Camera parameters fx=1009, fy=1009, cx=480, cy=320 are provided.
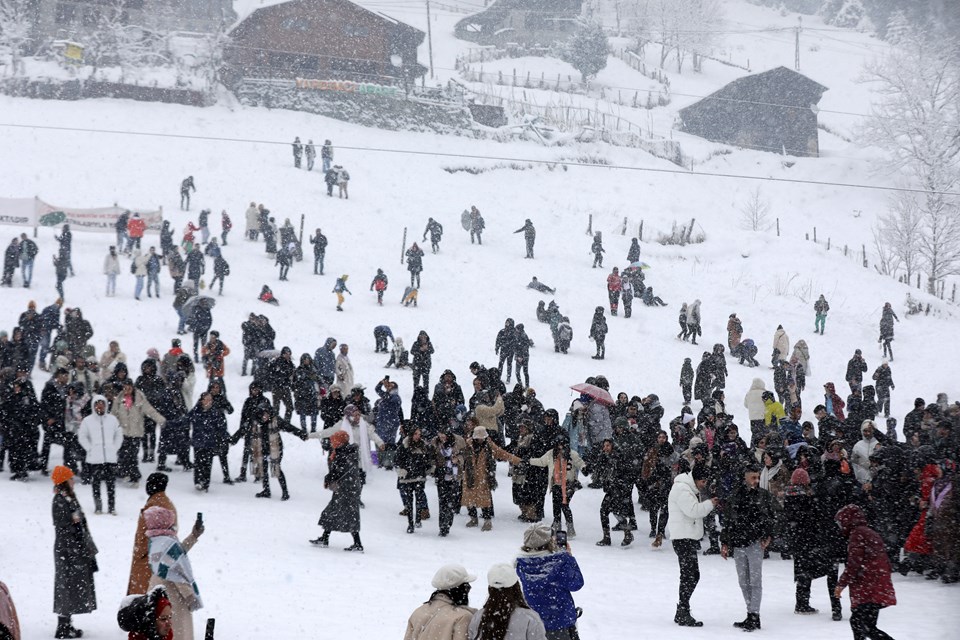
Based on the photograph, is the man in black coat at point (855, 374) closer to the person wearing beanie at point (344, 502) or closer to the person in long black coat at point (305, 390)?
the person in long black coat at point (305, 390)

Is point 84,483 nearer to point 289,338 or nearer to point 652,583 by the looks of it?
point 652,583

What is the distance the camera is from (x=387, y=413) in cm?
1540

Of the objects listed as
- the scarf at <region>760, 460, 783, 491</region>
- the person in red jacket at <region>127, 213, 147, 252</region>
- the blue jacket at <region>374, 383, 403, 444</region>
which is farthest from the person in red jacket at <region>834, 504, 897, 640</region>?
the person in red jacket at <region>127, 213, 147, 252</region>

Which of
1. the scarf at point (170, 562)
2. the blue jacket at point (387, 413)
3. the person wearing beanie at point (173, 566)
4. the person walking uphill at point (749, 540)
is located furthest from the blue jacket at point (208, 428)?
the person walking uphill at point (749, 540)

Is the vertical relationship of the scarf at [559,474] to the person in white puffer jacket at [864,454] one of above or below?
below

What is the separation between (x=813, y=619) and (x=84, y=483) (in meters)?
9.19

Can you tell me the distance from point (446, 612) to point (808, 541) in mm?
5427

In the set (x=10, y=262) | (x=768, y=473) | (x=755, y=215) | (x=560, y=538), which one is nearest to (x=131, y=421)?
(x=560, y=538)

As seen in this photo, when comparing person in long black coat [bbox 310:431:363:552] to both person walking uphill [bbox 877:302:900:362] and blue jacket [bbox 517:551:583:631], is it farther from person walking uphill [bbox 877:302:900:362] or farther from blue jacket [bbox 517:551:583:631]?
person walking uphill [bbox 877:302:900:362]

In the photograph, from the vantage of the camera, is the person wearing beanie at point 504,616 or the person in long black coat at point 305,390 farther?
the person in long black coat at point 305,390

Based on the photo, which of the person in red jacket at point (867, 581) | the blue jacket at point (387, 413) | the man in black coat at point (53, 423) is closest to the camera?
the person in red jacket at point (867, 581)

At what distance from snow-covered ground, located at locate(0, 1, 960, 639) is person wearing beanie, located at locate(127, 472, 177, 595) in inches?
41.8

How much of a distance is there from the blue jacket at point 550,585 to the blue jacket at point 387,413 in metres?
8.82

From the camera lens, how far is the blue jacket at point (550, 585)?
21.7 feet
